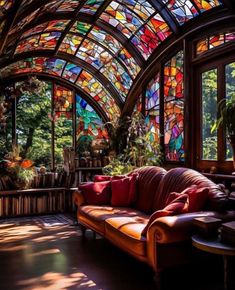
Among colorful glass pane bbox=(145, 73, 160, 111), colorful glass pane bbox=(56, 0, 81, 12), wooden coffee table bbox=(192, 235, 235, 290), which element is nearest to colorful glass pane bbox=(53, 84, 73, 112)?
colorful glass pane bbox=(145, 73, 160, 111)

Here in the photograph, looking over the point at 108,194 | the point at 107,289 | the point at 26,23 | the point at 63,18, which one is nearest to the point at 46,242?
the point at 108,194

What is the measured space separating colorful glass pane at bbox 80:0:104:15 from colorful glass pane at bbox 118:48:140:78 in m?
1.19

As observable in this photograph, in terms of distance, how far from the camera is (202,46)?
4.94m

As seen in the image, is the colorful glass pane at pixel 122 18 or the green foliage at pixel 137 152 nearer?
the colorful glass pane at pixel 122 18

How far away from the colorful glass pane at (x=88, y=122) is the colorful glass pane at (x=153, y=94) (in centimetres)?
198

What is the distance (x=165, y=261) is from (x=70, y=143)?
5.83 metres

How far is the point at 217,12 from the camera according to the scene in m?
4.50

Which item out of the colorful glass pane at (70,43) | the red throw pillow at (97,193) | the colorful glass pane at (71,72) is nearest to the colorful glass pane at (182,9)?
the colorful glass pane at (70,43)

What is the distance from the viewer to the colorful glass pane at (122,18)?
5.74m

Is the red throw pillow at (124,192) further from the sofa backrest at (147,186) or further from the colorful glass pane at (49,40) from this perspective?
the colorful glass pane at (49,40)

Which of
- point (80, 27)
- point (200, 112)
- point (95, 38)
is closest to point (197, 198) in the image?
point (200, 112)

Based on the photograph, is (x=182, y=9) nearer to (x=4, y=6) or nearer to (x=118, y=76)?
(x=118, y=76)

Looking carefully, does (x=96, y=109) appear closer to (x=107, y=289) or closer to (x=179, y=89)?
(x=179, y=89)

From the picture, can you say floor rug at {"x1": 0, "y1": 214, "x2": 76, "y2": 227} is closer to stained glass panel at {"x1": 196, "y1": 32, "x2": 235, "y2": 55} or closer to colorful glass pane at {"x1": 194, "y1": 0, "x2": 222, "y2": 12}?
stained glass panel at {"x1": 196, "y1": 32, "x2": 235, "y2": 55}
